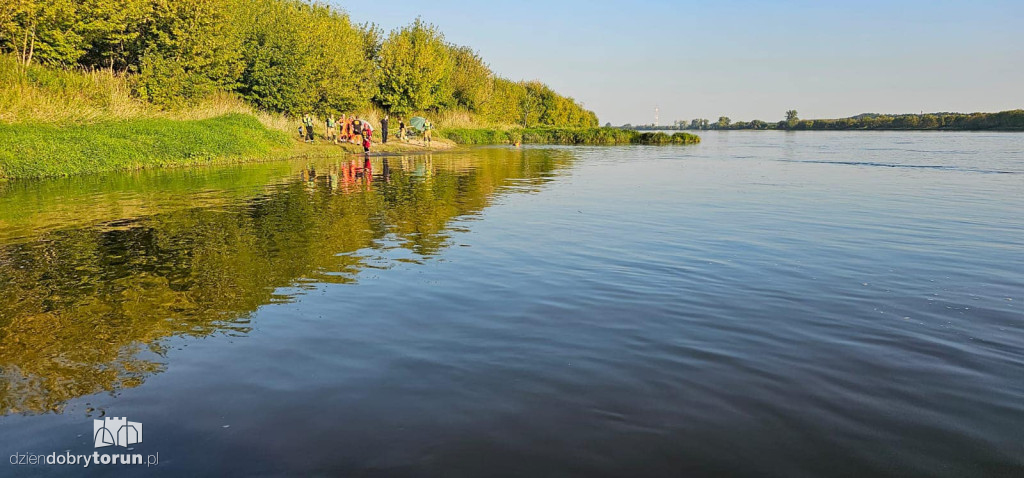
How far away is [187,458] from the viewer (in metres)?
4.86

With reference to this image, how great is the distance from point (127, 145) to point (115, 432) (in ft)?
109

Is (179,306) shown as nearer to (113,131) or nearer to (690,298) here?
(690,298)

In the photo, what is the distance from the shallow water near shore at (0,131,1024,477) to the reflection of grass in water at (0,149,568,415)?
61 millimetres

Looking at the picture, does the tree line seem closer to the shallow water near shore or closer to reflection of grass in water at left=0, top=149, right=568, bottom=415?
reflection of grass in water at left=0, top=149, right=568, bottom=415

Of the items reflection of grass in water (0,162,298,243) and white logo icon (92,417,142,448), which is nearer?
white logo icon (92,417,142,448)

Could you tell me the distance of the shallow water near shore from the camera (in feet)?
16.4

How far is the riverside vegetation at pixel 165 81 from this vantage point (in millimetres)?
30812

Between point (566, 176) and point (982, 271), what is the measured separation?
23.9 m

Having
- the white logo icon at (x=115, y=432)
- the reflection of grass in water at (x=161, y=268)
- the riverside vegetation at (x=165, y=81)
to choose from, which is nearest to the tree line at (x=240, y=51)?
the riverside vegetation at (x=165, y=81)

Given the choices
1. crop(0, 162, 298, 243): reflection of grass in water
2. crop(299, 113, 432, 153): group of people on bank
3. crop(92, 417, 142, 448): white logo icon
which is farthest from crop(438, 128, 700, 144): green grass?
crop(92, 417, 142, 448): white logo icon

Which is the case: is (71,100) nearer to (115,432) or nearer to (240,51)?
(240,51)

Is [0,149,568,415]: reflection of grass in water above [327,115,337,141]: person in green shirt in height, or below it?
below

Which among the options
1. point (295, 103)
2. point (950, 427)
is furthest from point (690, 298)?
point (295, 103)

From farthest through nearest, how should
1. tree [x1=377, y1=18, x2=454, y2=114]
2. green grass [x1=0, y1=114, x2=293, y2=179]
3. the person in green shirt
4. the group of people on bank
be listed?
tree [x1=377, y1=18, x2=454, y2=114], the person in green shirt, the group of people on bank, green grass [x1=0, y1=114, x2=293, y2=179]
